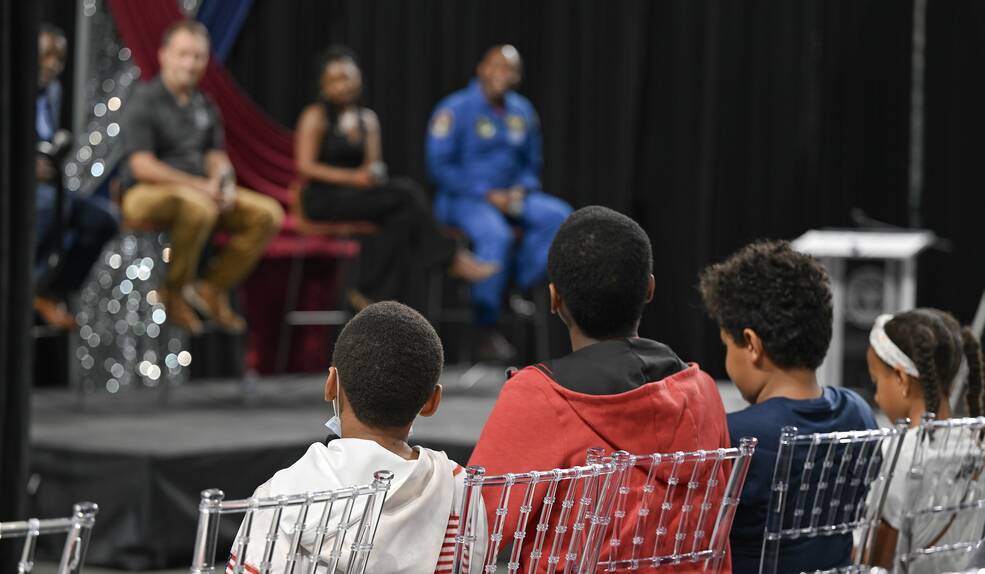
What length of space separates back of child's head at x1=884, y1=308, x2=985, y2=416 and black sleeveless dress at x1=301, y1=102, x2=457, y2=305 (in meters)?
2.84

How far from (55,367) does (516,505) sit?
4.53 metres

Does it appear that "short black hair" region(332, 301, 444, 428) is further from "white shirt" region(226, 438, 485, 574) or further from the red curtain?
the red curtain

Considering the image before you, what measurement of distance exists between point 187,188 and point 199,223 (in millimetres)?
128

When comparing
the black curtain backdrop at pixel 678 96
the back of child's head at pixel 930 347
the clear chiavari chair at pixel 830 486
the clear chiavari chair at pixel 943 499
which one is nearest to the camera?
the clear chiavari chair at pixel 830 486

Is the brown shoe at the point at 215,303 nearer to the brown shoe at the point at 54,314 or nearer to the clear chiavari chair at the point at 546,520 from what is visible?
the brown shoe at the point at 54,314

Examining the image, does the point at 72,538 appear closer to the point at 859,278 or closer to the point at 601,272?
the point at 601,272

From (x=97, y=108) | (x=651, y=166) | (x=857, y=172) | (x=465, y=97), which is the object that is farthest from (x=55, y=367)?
(x=857, y=172)

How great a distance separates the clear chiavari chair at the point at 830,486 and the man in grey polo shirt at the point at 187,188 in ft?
9.57

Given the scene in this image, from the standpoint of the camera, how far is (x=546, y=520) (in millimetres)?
1413

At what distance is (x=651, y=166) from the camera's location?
6887 millimetres

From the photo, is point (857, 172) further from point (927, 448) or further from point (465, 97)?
point (927, 448)

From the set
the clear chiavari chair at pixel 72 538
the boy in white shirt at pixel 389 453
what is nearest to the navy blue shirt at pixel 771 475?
the boy in white shirt at pixel 389 453

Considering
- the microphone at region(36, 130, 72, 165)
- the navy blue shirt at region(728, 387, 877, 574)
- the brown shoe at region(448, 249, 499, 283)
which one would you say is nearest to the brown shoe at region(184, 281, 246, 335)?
the microphone at region(36, 130, 72, 165)

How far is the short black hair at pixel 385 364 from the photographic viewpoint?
4.90ft
